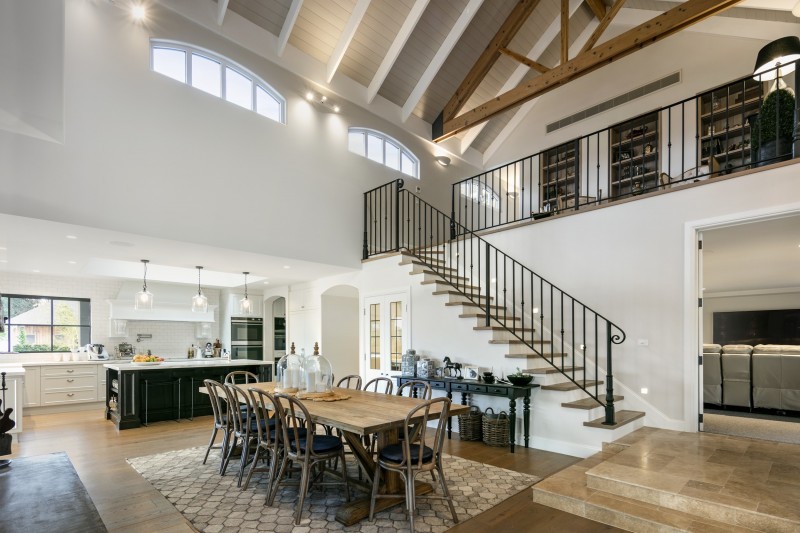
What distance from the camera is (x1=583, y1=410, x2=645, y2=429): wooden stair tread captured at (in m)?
4.51

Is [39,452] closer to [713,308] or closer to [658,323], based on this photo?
[658,323]

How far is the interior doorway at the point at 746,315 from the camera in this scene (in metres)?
5.01


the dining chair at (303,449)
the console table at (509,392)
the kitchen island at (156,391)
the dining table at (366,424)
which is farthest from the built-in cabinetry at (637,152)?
the kitchen island at (156,391)

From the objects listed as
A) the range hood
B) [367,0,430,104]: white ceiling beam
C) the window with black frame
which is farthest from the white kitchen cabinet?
[367,0,430,104]: white ceiling beam

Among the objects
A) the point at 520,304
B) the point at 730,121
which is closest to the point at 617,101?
the point at 730,121

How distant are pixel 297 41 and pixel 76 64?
3270mm

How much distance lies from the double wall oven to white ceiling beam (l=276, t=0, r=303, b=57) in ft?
20.0

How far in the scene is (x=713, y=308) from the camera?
8.70 meters

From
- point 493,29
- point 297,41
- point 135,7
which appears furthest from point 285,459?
point 493,29

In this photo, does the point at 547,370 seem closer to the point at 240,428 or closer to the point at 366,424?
the point at 366,424

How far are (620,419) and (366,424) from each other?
3.21 meters

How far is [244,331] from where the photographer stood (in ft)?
34.1

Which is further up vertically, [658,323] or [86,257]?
[86,257]

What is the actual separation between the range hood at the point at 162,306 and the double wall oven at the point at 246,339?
22.8 inches
